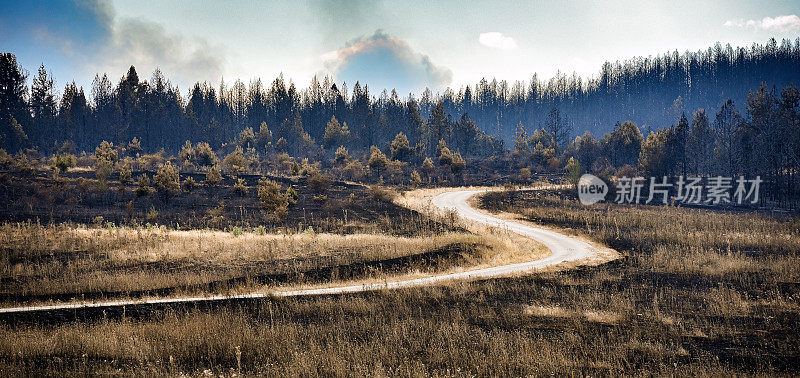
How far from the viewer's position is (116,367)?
7.89 metres

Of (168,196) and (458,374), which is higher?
(168,196)

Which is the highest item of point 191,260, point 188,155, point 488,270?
point 188,155

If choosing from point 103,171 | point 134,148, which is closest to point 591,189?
point 103,171

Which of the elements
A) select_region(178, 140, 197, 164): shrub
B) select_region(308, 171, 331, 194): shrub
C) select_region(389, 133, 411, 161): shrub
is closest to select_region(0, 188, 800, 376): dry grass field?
select_region(308, 171, 331, 194): shrub

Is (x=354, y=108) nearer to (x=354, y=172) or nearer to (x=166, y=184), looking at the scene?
(x=354, y=172)

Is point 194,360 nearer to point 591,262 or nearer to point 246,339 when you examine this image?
point 246,339

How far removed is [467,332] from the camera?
33.1 ft

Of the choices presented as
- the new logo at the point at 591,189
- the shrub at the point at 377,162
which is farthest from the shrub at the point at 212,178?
the new logo at the point at 591,189

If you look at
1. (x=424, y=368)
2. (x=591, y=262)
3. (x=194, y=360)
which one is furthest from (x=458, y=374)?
(x=591, y=262)

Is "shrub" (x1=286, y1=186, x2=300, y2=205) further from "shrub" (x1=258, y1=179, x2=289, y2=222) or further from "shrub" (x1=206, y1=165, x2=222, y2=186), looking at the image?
"shrub" (x1=206, y1=165, x2=222, y2=186)

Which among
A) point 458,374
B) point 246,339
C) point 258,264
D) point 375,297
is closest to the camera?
point 458,374

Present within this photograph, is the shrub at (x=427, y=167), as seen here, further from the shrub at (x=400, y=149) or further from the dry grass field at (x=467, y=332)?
the dry grass field at (x=467, y=332)

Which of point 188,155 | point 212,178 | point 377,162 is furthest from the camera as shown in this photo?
point 188,155

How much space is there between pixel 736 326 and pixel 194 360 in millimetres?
12499
